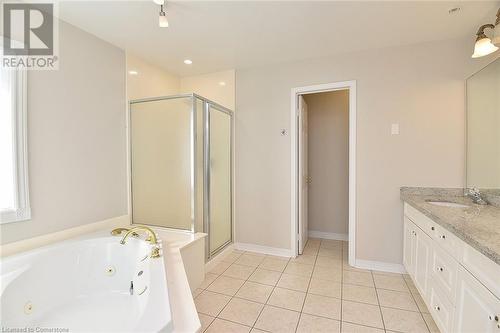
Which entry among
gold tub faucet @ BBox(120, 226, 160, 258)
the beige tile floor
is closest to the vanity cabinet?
the beige tile floor

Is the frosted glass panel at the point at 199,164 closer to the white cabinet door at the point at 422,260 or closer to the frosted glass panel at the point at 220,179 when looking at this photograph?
the frosted glass panel at the point at 220,179

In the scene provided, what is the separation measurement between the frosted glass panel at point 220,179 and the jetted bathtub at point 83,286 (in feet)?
3.50

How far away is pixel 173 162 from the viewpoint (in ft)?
8.32

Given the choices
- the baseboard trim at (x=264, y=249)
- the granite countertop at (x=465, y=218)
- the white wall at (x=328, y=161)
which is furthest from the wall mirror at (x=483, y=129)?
the baseboard trim at (x=264, y=249)

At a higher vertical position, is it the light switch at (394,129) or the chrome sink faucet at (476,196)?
the light switch at (394,129)

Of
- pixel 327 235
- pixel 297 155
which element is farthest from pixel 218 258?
pixel 327 235

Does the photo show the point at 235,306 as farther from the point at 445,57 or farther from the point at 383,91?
the point at 445,57

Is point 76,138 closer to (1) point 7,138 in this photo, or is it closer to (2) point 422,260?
(1) point 7,138

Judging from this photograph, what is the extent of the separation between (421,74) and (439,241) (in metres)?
1.73

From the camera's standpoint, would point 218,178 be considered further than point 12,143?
Yes

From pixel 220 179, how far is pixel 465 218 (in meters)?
2.30

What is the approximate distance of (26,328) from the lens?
1.40 meters

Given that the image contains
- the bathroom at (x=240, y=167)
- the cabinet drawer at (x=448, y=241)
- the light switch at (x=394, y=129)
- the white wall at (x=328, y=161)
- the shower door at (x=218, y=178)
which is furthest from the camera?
the white wall at (x=328, y=161)

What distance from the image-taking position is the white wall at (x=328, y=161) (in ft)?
11.5
